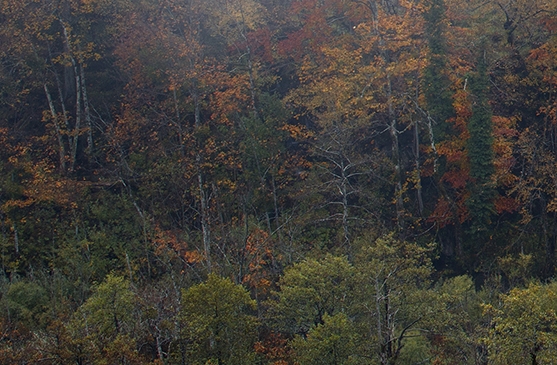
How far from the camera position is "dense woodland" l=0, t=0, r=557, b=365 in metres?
24.1

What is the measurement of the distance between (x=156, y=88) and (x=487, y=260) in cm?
1653

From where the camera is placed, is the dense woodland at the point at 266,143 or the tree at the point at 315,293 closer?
the tree at the point at 315,293

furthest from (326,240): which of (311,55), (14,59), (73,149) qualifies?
(14,59)

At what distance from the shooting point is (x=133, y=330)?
17.1 m

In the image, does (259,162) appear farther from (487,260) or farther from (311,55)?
(487,260)

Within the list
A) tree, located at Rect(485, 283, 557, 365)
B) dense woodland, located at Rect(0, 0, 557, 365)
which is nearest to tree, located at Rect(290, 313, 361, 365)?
tree, located at Rect(485, 283, 557, 365)

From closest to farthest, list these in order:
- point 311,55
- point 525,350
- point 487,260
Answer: point 525,350 < point 487,260 < point 311,55

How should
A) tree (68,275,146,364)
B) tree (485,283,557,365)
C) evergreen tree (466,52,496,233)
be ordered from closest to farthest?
1. tree (485,283,557,365)
2. tree (68,275,146,364)
3. evergreen tree (466,52,496,233)

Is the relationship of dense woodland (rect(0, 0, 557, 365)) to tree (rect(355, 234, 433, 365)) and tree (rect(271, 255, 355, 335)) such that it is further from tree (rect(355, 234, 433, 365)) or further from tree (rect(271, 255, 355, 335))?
tree (rect(271, 255, 355, 335))

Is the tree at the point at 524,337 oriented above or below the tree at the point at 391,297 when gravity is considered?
above

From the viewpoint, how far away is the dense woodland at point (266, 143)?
24109mm

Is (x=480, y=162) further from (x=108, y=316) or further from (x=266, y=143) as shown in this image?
(x=108, y=316)

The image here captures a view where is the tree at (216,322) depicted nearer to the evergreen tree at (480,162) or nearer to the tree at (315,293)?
the tree at (315,293)

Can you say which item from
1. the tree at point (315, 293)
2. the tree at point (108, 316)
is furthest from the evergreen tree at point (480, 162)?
the tree at point (108, 316)
